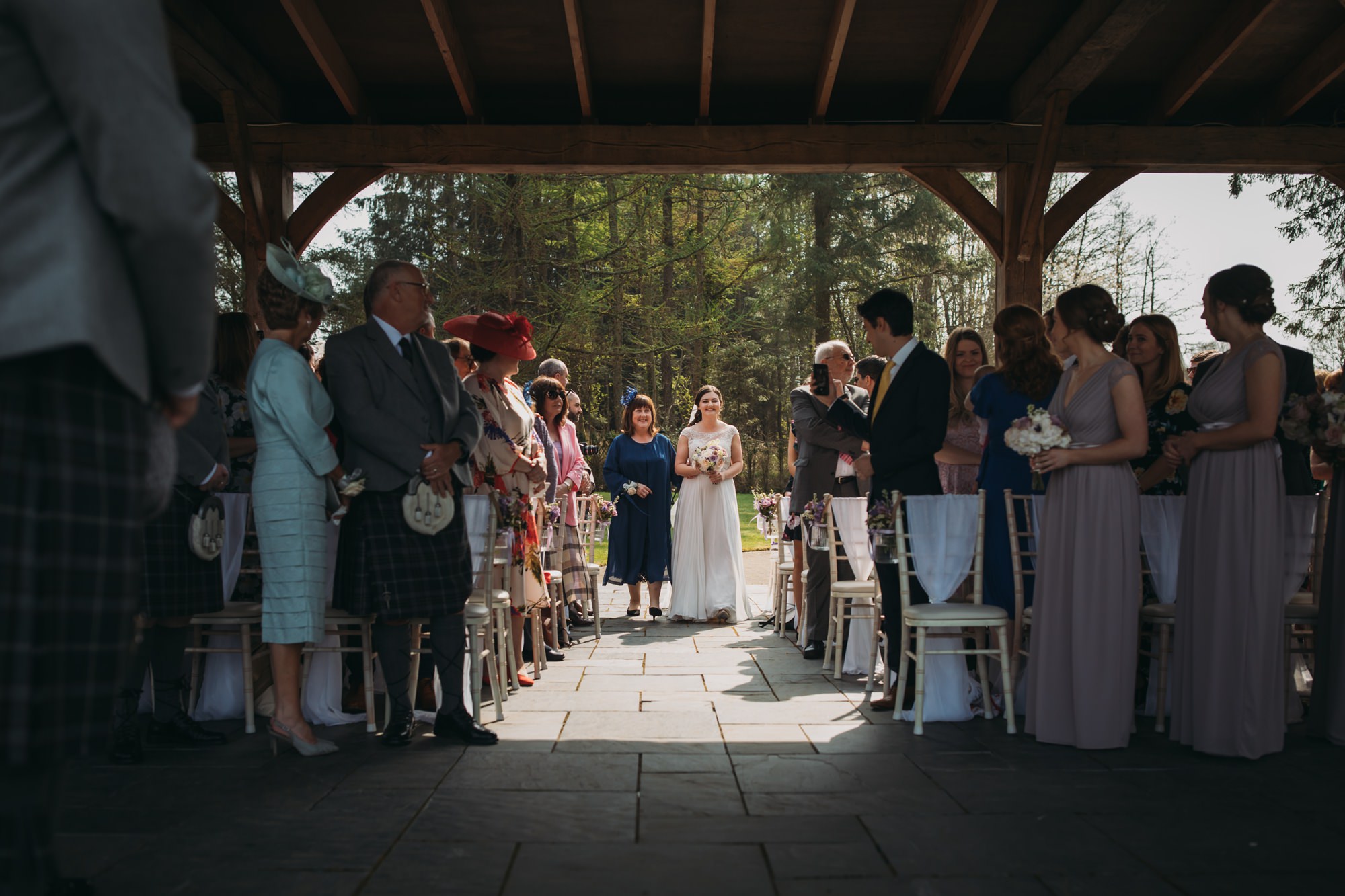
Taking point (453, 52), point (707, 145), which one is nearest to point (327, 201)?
point (453, 52)

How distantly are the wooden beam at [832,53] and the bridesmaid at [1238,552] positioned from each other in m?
3.07

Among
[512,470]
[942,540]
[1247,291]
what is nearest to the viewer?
[1247,291]

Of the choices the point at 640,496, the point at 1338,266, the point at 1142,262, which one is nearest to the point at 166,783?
the point at 640,496

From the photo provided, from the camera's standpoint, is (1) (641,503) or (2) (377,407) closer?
(2) (377,407)

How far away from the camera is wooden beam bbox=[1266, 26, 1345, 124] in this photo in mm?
6728

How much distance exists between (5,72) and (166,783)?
2952 mm

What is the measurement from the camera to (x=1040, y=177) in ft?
23.4

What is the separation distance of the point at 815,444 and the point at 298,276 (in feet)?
11.6

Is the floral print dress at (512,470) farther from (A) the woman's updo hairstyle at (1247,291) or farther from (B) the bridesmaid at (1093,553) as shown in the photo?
(A) the woman's updo hairstyle at (1247,291)

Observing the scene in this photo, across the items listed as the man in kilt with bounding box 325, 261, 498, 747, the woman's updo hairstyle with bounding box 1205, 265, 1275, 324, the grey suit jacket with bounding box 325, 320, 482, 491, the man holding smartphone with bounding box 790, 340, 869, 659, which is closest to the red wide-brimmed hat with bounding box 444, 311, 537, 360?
the man in kilt with bounding box 325, 261, 498, 747

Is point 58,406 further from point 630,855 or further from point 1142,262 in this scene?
point 1142,262

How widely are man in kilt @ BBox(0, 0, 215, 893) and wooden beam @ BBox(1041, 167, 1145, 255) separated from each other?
7059 millimetres

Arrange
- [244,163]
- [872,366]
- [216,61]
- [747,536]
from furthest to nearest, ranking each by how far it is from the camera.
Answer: [747,536] < [244,163] < [216,61] < [872,366]

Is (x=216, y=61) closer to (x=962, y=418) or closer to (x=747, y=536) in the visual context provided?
(x=962, y=418)
